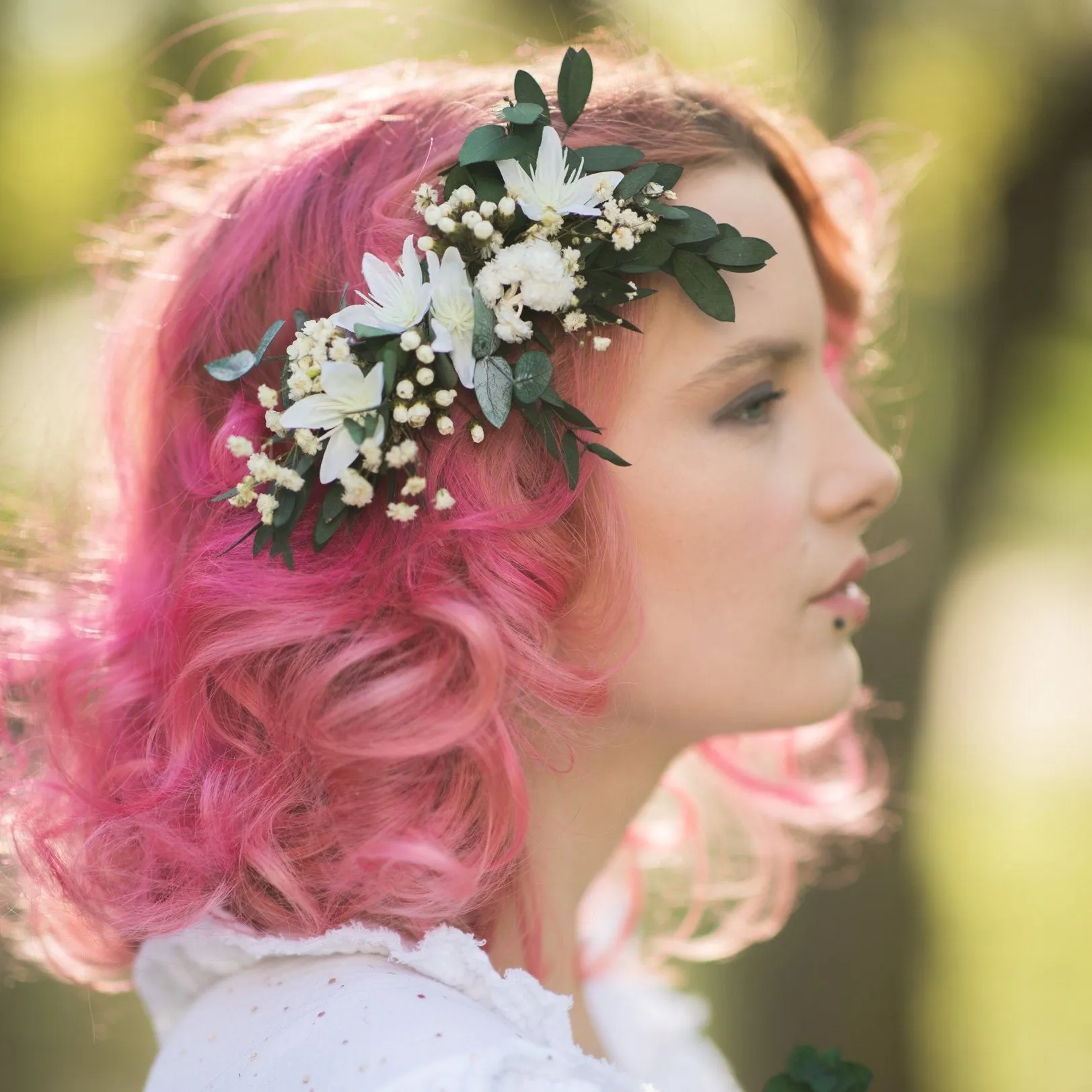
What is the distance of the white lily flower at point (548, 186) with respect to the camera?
1.35m

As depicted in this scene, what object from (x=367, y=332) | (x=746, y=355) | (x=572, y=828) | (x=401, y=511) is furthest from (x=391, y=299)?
(x=572, y=828)

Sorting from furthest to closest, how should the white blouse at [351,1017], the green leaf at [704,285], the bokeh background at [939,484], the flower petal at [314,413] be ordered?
the bokeh background at [939,484] < the green leaf at [704,285] < the flower petal at [314,413] < the white blouse at [351,1017]

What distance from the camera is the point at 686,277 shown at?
141 cm

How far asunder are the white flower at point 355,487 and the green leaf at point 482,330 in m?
0.22

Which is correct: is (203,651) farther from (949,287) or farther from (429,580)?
(949,287)

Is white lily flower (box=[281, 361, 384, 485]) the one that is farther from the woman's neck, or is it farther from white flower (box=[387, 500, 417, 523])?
the woman's neck

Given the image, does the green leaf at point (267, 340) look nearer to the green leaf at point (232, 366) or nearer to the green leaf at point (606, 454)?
the green leaf at point (232, 366)

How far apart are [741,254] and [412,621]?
68cm

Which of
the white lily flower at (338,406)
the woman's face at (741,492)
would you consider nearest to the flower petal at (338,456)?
the white lily flower at (338,406)

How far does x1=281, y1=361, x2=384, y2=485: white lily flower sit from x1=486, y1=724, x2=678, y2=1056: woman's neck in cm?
54

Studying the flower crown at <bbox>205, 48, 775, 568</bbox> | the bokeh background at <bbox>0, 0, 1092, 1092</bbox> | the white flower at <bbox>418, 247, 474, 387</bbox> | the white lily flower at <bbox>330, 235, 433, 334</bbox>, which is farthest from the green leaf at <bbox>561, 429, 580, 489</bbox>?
the bokeh background at <bbox>0, 0, 1092, 1092</bbox>

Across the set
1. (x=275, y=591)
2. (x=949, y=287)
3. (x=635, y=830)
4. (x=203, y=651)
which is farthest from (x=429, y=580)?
(x=949, y=287)

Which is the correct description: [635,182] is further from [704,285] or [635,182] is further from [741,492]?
[741,492]

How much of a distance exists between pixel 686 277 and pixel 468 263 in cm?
30
